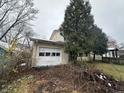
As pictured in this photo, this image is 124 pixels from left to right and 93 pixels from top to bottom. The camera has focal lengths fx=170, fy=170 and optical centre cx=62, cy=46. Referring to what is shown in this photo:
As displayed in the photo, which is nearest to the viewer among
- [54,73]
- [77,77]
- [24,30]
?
[77,77]

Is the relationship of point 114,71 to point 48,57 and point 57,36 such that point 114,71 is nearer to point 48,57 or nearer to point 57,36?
point 48,57

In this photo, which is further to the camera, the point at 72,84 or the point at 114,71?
the point at 114,71

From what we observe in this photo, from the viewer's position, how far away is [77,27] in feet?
68.2

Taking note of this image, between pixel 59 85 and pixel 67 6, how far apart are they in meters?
13.6

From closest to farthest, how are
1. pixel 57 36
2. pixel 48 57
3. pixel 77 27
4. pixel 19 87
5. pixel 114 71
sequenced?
pixel 19 87 → pixel 114 71 → pixel 48 57 → pixel 77 27 → pixel 57 36

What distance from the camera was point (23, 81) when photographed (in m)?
12.2

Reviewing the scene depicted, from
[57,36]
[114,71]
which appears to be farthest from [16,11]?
[114,71]

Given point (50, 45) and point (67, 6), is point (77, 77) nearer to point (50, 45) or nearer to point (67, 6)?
point (50, 45)

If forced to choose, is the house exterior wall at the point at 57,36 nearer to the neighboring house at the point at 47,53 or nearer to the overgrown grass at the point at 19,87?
the neighboring house at the point at 47,53

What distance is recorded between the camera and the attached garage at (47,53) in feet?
59.8

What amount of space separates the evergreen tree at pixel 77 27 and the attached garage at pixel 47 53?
3.27ft

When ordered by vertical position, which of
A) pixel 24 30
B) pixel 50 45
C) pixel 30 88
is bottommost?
pixel 30 88

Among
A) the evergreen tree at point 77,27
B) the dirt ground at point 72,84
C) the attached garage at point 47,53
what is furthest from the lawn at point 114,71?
the attached garage at point 47,53

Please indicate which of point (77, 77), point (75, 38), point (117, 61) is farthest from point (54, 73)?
point (117, 61)
